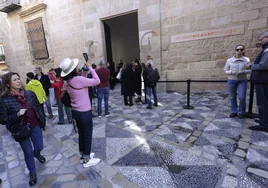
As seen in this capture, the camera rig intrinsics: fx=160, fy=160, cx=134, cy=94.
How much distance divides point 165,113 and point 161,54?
125 inches

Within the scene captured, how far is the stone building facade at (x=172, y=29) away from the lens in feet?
17.3

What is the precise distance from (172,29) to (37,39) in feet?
27.9

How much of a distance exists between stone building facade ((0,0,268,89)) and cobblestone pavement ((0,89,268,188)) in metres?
2.77

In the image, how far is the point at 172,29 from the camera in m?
6.20

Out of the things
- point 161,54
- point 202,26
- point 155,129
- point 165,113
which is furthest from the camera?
point 161,54

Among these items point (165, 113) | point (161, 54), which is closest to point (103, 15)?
point (161, 54)

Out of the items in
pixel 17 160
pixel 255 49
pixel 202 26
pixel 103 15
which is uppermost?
pixel 103 15

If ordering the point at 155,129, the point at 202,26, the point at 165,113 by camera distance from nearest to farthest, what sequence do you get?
the point at 155,129
the point at 165,113
the point at 202,26

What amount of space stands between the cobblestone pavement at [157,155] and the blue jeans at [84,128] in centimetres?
28

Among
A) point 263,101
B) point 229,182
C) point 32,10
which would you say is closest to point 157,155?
point 229,182

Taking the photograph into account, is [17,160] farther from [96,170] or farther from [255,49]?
[255,49]

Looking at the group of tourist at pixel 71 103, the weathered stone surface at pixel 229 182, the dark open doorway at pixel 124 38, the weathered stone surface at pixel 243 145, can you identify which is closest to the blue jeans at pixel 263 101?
the group of tourist at pixel 71 103

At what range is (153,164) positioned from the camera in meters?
2.25

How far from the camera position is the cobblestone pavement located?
6.47 ft
